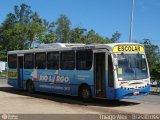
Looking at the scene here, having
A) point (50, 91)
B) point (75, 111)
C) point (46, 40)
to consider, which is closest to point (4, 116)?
point (75, 111)

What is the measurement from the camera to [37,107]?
1695 cm

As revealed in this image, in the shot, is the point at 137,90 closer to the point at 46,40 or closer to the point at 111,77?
the point at 111,77

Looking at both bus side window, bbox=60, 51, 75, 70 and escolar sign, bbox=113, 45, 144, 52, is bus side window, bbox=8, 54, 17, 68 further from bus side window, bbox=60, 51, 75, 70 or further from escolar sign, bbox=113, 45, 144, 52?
escolar sign, bbox=113, 45, 144, 52

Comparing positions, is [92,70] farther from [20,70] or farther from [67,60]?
[20,70]

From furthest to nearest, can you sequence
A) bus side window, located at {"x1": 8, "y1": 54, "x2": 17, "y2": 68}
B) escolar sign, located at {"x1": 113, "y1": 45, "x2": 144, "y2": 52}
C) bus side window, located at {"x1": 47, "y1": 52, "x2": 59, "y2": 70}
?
bus side window, located at {"x1": 8, "y1": 54, "x2": 17, "y2": 68}, bus side window, located at {"x1": 47, "y1": 52, "x2": 59, "y2": 70}, escolar sign, located at {"x1": 113, "y1": 45, "x2": 144, "y2": 52}

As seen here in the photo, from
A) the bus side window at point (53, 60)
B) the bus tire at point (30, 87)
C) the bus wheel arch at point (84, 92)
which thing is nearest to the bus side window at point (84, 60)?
the bus wheel arch at point (84, 92)

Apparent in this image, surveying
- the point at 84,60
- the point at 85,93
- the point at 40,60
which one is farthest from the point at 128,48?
the point at 40,60

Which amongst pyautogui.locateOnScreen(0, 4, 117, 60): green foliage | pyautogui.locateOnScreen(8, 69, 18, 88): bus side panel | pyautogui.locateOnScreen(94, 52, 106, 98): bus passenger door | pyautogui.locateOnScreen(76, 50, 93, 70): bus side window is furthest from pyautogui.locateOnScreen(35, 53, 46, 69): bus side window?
pyautogui.locateOnScreen(0, 4, 117, 60): green foliage

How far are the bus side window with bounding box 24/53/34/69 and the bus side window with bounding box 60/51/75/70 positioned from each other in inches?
141

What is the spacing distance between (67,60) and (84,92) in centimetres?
220

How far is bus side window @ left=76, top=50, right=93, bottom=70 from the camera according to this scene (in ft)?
64.4

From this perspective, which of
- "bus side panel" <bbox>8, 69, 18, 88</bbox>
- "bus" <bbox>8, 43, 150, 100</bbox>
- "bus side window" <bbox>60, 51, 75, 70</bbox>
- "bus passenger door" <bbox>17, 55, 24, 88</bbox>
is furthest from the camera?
"bus side panel" <bbox>8, 69, 18, 88</bbox>

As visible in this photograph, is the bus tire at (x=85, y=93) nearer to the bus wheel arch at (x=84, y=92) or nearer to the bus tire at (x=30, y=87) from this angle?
the bus wheel arch at (x=84, y=92)

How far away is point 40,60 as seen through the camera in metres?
24.1
